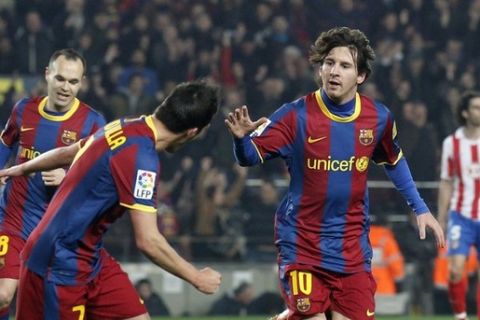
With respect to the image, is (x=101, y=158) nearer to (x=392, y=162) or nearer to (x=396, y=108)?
(x=392, y=162)

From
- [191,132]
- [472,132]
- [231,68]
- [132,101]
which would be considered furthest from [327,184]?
[231,68]

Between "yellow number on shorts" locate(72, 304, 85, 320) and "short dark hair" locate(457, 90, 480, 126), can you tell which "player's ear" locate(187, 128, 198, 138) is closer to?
"yellow number on shorts" locate(72, 304, 85, 320)

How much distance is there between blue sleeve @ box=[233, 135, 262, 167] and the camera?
7.54 metres

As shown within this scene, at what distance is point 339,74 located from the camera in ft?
25.4

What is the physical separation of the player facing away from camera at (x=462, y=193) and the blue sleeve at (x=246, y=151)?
15.1 feet

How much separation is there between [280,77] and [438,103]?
2.23 metres

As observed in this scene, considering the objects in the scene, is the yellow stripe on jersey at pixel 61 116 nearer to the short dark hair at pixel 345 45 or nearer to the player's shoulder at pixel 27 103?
the player's shoulder at pixel 27 103

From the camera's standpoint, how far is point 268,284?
565 inches

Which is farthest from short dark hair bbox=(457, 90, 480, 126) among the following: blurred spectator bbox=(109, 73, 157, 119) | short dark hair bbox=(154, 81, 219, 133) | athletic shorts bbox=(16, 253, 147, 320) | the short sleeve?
short dark hair bbox=(154, 81, 219, 133)

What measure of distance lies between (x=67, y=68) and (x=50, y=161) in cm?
213

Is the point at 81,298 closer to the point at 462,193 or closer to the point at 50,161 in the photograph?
the point at 50,161

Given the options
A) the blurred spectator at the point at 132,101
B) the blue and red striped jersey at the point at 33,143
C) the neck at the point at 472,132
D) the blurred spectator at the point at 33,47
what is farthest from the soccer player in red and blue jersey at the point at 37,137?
the blurred spectator at the point at 33,47

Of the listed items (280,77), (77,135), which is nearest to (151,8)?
(280,77)

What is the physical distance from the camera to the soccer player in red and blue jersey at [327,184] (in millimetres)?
7750
